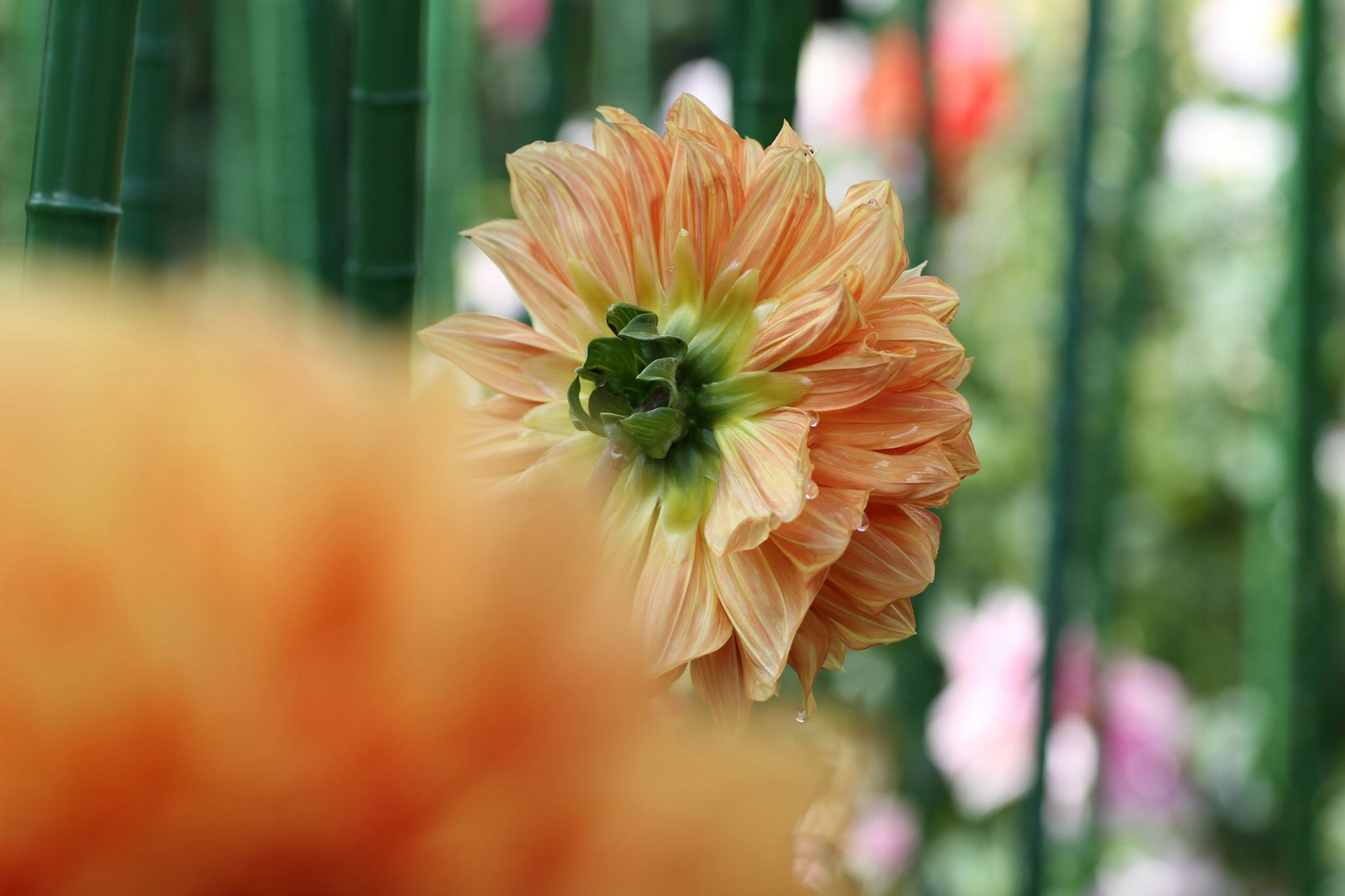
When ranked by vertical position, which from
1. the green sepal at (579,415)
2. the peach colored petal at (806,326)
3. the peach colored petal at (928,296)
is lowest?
the green sepal at (579,415)

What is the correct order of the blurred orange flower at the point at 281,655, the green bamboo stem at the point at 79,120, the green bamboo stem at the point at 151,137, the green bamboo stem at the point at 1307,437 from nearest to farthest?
the blurred orange flower at the point at 281,655
the green bamboo stem at the point at 79,120
the green bamboo stem at the point at 151,137
the green bamboo stem at the point at 1307,437

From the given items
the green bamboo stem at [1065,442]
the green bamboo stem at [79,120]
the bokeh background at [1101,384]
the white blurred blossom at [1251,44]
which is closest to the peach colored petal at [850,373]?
the green bamboo stem at [79,120]

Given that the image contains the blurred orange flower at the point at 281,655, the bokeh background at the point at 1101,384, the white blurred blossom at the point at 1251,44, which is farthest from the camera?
the white blurred blossom at the point at 1251,44

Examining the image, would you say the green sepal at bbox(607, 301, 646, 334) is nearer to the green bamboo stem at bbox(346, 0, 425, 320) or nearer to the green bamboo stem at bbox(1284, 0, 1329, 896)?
the green bamboo stem at bbox(346, 0, 425, 320)

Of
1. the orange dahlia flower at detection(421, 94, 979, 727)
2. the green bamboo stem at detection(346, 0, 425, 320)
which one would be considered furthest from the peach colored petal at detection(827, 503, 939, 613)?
the green bamboo stem at detection(346, 0, 425, 320)

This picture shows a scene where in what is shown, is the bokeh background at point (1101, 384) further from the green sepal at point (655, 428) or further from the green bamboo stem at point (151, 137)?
the green sepal at point (655, 428)

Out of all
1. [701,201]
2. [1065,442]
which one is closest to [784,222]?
[701,201]
